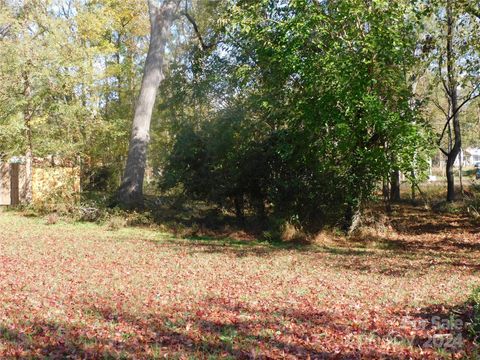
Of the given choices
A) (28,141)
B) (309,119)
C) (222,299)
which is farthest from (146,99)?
(222,299)

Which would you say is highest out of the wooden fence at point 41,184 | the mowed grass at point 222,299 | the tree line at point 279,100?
the tree line at point 279,100

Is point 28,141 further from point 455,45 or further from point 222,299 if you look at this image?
point 455,45

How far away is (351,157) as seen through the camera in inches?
571

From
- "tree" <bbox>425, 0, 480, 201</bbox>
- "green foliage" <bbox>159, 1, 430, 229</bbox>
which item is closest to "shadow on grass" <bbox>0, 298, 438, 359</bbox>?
"green foliage" <bbox>159, 1, 430, 229</bbox>

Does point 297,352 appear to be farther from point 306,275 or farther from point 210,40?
point 210,40

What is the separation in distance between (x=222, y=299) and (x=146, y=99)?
50.8 feet

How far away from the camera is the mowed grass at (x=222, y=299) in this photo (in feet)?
15.7

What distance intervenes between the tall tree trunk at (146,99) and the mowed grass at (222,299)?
6981 mm

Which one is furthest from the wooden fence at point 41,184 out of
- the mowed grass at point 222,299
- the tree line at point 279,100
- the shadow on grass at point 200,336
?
the shadow on grass at point 200,336

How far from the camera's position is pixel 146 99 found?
20859 millimetres

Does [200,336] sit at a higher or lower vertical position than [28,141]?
lower

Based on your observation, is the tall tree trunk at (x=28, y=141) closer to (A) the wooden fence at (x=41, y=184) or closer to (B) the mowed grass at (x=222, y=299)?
(A) the wooden fence at (x=41, y=184)

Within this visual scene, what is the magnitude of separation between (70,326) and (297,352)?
2696 mm

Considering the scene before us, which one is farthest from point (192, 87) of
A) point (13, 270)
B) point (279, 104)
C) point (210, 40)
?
point (13, 270)
